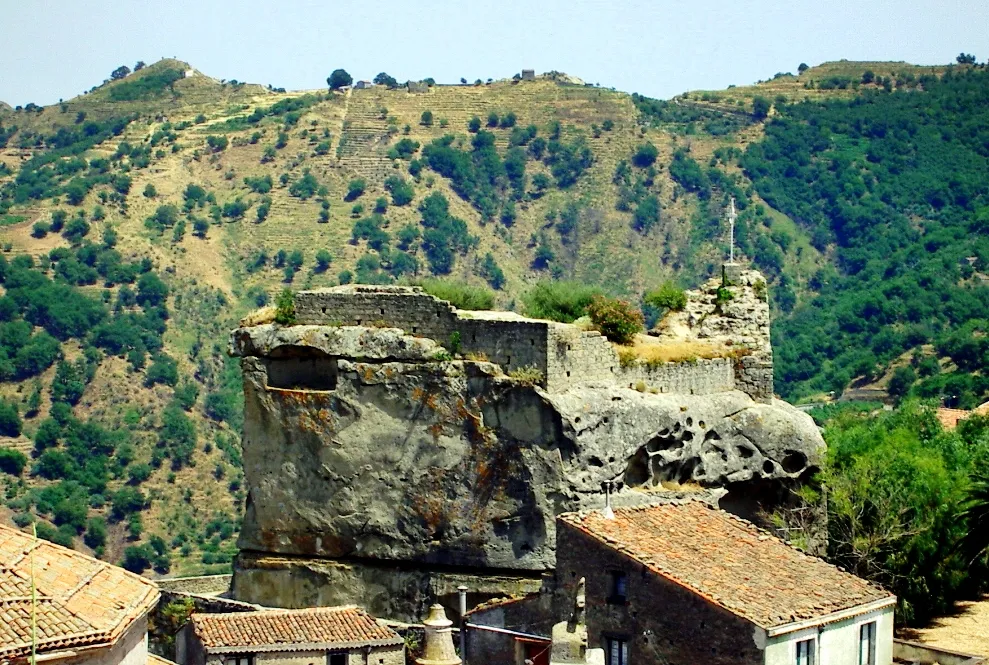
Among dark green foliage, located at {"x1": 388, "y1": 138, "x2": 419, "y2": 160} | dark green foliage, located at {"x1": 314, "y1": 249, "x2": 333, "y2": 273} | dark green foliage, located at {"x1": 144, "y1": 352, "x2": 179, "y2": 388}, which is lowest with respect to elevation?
dark green foliage, located at {"x1": 144, "y1": 352, "x2": 179, "y2": 388}

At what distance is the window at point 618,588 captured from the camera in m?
30.4

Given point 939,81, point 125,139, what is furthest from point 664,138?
point 125,139

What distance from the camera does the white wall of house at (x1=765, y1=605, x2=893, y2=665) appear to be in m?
28.7

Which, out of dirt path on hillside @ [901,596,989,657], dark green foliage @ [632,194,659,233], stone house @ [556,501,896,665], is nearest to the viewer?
stone house @ [556,501,896,665]

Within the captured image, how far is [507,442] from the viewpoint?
3697 cm

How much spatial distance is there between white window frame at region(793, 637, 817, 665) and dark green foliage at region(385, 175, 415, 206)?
134 m

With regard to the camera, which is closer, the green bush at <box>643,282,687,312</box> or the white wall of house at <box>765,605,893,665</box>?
the white wall of house at <box>765,605,893,665</box>

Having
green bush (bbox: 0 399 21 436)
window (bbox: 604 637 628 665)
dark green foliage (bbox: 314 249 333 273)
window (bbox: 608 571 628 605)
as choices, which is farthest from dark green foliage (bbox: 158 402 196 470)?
window (bbox: 604 637 628 665)

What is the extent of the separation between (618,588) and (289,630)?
5.69 m

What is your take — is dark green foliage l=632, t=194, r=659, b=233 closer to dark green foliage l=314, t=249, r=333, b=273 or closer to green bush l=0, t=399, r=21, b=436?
dark green foliage l=314, t=249, r=333, b=273

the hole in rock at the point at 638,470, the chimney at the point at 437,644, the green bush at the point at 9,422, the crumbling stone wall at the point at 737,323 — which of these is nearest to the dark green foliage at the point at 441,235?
the green bush at the point at 9,422

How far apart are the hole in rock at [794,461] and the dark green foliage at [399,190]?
123969 millimetres

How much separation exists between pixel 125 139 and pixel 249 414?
5359 inches

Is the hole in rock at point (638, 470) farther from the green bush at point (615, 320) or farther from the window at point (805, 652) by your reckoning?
the window at point (805, 652)
